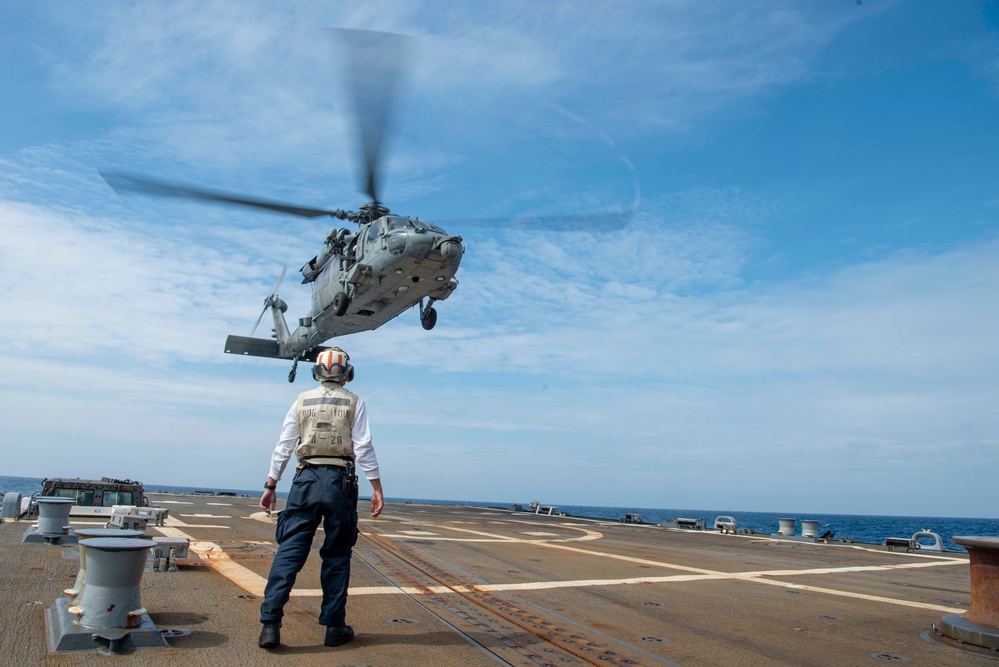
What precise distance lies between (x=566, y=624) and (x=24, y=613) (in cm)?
444

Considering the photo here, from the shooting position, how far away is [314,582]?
746cm

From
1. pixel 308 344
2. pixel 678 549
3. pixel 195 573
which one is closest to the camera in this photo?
pixel 195 573

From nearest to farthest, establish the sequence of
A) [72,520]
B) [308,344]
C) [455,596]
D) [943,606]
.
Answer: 1. [455,596]
2. [943,606]
3. [72,520]
4. [308,344]

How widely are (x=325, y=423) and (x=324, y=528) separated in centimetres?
81

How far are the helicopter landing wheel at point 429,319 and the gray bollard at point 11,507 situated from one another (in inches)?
455

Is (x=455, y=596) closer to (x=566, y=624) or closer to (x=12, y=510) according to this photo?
(x=566, y=624)

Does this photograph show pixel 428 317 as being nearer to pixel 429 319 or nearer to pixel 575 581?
pixel 429 319

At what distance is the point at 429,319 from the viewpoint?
2147cm

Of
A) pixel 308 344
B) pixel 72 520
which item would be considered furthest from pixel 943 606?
pixel 308 344

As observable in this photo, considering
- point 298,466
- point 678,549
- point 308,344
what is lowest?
point 678,549

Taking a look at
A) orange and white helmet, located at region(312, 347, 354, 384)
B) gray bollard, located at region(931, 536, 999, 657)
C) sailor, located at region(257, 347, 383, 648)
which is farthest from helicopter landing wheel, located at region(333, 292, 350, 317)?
gray bollard, located at region(931, 536, 999, 657)

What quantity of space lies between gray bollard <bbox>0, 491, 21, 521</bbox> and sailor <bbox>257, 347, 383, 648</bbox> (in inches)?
420

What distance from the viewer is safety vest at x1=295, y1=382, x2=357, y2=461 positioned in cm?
527

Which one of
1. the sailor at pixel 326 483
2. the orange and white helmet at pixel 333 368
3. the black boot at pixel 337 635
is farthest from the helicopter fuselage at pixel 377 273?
the black boot at pixel 337 635
